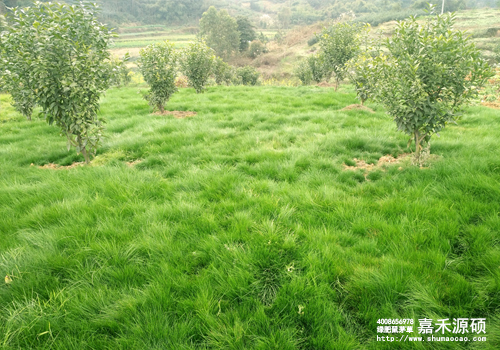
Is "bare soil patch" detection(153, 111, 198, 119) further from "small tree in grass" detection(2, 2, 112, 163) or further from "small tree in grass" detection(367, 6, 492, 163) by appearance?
"small tree in grass" detection(367, 6, 492, 163)

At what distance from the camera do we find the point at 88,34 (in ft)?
17.9

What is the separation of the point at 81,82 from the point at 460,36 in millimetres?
7213

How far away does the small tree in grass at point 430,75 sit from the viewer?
4.29 m

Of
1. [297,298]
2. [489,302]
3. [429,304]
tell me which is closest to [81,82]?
[297,298]

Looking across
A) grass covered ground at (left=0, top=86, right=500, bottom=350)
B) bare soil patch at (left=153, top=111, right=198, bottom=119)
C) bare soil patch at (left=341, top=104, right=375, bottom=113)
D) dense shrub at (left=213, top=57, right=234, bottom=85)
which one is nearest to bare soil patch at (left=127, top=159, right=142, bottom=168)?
grass covered ground at (left=0, top=86, right=500, bottom=350)

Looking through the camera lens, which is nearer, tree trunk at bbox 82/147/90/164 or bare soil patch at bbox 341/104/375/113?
tree trunk at bbox 82/147/90/164

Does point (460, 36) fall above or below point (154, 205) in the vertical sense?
above

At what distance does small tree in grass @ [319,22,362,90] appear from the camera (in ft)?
43.1

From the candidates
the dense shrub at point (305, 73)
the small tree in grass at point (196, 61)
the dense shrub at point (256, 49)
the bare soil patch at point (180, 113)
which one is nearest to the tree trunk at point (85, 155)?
the bare soil patch at point (180, 113)

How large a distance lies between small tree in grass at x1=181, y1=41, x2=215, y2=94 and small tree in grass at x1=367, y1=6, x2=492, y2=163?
11.2m

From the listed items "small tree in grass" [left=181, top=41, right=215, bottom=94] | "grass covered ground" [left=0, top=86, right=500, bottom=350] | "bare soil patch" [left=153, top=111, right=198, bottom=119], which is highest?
"small tree in grass" [left=181, top=41, right=215, bottom=94]

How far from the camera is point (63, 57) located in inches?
200

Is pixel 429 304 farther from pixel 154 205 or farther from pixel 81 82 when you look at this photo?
pixel 81 82

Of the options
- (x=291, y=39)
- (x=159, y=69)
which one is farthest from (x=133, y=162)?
(x=291, y=39)
